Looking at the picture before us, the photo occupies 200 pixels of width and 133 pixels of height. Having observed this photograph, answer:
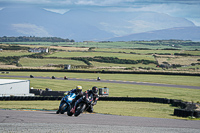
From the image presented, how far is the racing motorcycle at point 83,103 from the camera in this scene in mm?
18828

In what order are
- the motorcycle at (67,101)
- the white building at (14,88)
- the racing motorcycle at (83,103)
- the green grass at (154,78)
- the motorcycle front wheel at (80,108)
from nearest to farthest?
the racing motorcycle at (83,103)
the motorcycle front wheel at (80,108)
the motorcycle at (67,101)
the white building at (14,88)
the green grass at (154,78)

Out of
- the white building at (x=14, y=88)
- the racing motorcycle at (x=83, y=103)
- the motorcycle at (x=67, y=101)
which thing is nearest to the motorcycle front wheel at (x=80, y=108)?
the racing motorcycle at (x=83, y=103)

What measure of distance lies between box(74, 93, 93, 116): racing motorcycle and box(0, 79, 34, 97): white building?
95.1 ft

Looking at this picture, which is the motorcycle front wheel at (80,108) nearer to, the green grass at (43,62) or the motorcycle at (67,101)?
the motorcycle at (67,101)

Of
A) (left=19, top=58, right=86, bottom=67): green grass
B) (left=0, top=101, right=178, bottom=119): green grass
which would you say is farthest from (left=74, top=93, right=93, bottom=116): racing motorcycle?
(left=19, top=58, right=86, bottom=67): green grass

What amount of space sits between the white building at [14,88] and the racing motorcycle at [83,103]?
2898cm

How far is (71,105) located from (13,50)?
148 meters

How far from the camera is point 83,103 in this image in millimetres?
18953

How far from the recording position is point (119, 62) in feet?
408

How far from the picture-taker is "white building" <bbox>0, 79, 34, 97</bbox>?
47166mm

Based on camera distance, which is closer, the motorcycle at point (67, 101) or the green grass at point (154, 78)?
the motorcycle at point (67, 101)

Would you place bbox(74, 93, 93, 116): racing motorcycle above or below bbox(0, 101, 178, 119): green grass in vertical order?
above

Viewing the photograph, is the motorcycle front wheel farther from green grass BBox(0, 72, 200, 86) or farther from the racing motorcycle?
green grass BBox(0, 72, 200, 86)

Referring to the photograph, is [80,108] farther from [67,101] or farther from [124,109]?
[124,109]
